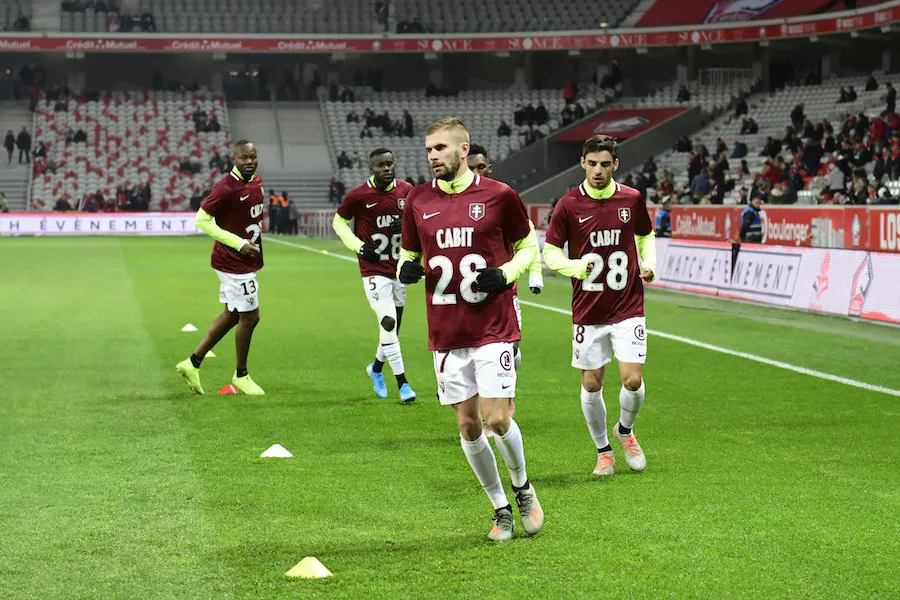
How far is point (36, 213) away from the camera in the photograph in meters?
48.2

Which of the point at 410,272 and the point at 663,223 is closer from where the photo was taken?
the point at 410,272

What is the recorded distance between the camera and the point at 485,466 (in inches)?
266

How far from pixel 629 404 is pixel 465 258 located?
246 cm

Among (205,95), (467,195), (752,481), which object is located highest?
(205,95)

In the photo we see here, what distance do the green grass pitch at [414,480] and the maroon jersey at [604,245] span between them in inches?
44.3

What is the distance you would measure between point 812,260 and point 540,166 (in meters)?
37.8

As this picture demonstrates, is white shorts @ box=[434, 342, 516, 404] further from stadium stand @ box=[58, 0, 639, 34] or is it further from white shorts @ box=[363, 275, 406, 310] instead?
stadium stand @ box=[58, 0, 639, 34]

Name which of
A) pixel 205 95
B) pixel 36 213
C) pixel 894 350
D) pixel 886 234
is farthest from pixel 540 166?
pixel 894 350

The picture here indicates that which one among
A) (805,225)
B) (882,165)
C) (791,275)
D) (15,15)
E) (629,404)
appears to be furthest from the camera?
(15,15)

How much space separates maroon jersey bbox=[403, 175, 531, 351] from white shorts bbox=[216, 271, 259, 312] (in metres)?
5.27

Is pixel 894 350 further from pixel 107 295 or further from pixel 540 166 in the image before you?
pixel 540 166

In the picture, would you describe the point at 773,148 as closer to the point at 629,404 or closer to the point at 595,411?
the point at 629,404

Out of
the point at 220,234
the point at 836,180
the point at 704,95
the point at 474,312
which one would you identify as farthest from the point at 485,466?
the point at 704,95

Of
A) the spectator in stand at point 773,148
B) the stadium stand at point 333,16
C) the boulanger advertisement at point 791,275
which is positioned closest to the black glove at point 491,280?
the boulanger advertisement at point 791,275
